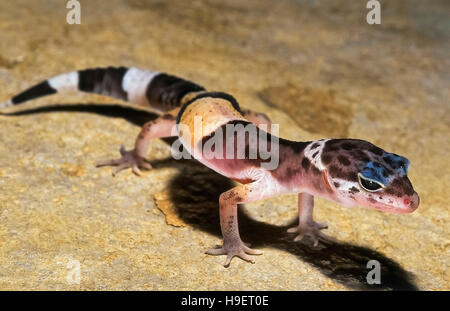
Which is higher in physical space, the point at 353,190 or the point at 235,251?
the point at 353,190

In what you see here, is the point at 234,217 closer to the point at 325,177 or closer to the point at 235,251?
the point at 235,251

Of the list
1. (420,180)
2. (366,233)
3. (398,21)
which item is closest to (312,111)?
(420,180)

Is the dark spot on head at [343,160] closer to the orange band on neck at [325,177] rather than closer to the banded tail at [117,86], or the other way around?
the orange band on neck at [325,177]

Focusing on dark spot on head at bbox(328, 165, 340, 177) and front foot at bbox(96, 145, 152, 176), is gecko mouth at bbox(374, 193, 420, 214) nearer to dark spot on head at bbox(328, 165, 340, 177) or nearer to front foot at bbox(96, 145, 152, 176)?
dark spot on head at bbox(328, 165, 340, 177)

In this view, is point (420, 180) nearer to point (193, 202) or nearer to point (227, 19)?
point (193, 202)

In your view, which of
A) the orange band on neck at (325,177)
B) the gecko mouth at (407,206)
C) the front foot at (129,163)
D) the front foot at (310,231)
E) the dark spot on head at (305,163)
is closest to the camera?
the gecko mouth at (407,206)

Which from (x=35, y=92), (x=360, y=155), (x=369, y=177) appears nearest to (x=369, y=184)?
(x=369, y=177)

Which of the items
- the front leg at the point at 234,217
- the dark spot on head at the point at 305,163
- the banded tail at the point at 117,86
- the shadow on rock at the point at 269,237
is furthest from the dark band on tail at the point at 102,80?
the dark spot on head at the point at 305,163
